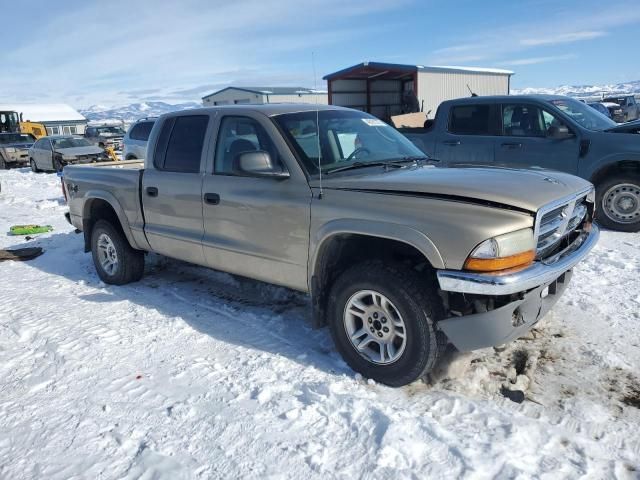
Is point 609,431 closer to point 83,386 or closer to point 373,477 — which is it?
point 373,477

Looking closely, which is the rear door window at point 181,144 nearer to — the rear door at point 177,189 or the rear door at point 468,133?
the rear door at point 177,189

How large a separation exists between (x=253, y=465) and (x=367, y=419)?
2.35 ft

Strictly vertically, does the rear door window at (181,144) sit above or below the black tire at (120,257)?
above

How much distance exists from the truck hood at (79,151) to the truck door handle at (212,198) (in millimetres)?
16642

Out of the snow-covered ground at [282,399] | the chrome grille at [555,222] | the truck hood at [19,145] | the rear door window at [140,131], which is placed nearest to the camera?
the snow-covered ground at [282,399]

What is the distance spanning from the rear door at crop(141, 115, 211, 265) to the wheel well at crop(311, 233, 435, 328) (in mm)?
1384

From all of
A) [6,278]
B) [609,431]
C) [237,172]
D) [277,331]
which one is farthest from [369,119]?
[6,278]

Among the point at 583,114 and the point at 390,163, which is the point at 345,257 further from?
the point at 583,114

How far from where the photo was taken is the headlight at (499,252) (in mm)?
2924

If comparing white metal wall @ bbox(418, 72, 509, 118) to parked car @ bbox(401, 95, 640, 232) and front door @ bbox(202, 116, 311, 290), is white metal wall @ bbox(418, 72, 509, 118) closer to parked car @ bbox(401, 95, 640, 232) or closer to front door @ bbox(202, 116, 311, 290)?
parked car @ bbox(401, 95, 640, 232)

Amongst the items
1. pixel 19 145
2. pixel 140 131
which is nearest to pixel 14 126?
pixel 19 145

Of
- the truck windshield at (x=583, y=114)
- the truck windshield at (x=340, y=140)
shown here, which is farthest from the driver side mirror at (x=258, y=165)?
the truck windshield at (x=583, y=114)

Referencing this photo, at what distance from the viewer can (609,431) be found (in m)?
2.95

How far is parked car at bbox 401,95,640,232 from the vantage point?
7.06m
